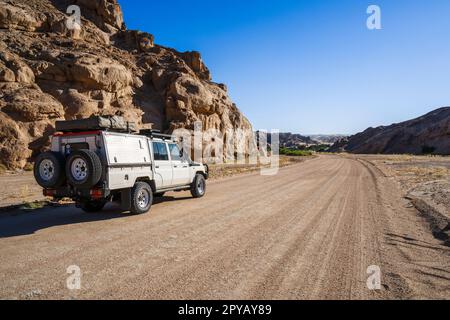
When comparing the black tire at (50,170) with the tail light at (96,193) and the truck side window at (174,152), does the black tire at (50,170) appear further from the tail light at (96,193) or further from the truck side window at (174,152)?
the truck side window at (174,152)

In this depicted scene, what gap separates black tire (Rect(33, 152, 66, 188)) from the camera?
8852 millimetres

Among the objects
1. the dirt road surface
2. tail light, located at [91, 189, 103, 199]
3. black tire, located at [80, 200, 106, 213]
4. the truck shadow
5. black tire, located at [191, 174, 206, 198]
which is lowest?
the dirt road surface

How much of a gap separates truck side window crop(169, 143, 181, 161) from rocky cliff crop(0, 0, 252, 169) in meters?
19.0

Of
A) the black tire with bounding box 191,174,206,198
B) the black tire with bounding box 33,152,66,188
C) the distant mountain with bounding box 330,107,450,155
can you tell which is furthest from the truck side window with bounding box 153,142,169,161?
the distant mountain with bounding box 330,107,450,155

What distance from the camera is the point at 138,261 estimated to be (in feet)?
19.0

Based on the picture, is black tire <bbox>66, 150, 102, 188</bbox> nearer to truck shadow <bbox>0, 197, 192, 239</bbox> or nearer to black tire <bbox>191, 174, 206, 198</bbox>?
truck shadow <bbox>0, 197, 192, 239</bbox>

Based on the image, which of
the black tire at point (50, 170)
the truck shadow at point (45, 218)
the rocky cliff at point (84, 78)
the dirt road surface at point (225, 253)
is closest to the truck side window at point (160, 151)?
the dirt road surface at point (225, 253)

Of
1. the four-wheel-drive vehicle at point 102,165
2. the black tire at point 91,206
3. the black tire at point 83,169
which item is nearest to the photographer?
the black tire at point 83,169

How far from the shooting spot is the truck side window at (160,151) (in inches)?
449

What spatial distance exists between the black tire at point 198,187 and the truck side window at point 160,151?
2029 millimetres

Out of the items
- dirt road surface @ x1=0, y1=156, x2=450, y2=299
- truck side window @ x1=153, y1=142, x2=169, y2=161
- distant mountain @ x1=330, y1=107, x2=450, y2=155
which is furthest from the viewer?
distant mountain @ x1=330, y1=107, x2=450, y2=155

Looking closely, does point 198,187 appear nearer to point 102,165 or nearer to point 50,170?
point 102,165

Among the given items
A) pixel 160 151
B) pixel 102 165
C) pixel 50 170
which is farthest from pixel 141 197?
pixel 50 170

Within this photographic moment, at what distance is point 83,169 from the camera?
866cm
